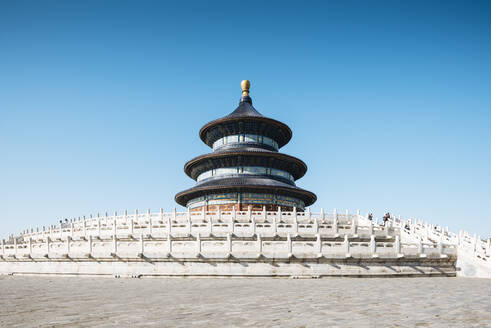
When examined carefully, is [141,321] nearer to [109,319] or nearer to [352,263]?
[109,319]

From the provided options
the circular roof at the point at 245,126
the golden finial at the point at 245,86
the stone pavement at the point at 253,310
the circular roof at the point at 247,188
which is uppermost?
the golden finial at the point at 245,86

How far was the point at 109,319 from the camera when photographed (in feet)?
22.4

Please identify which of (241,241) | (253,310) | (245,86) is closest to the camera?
(253,310)

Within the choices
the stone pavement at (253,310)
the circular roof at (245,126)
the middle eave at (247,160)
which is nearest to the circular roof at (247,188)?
the middle eave at (247,160)

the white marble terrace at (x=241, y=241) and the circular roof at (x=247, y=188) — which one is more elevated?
the circular roof at (x=247, y=188)

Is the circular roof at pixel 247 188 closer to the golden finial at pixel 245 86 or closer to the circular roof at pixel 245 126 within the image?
the circular roof at pixel 245 126

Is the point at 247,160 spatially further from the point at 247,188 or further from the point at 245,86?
the point at 245,86

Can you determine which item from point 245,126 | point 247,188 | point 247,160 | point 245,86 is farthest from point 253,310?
point 245,86

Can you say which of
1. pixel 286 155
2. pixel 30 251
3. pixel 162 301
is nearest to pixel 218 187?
pixel 286 155

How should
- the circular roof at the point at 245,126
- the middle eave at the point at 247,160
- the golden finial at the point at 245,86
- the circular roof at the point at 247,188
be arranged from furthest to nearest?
1. the golden finial at the point at 245,86
2. the circular roof at the point at 245,126
3. the middle eave at the point at 247,160
4. the circular roof at the point at 247,188

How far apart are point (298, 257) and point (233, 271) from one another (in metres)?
3.40

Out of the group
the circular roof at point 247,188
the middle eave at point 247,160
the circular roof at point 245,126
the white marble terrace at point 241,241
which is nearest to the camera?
the white marble terrace at point 241,241

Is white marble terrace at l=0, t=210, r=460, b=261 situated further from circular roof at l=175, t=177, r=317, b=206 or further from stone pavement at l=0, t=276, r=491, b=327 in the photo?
circular roof at l=175, t=177, r=317, b=206

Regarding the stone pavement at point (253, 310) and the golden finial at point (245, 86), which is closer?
the stone pavement at point (253, 310)
